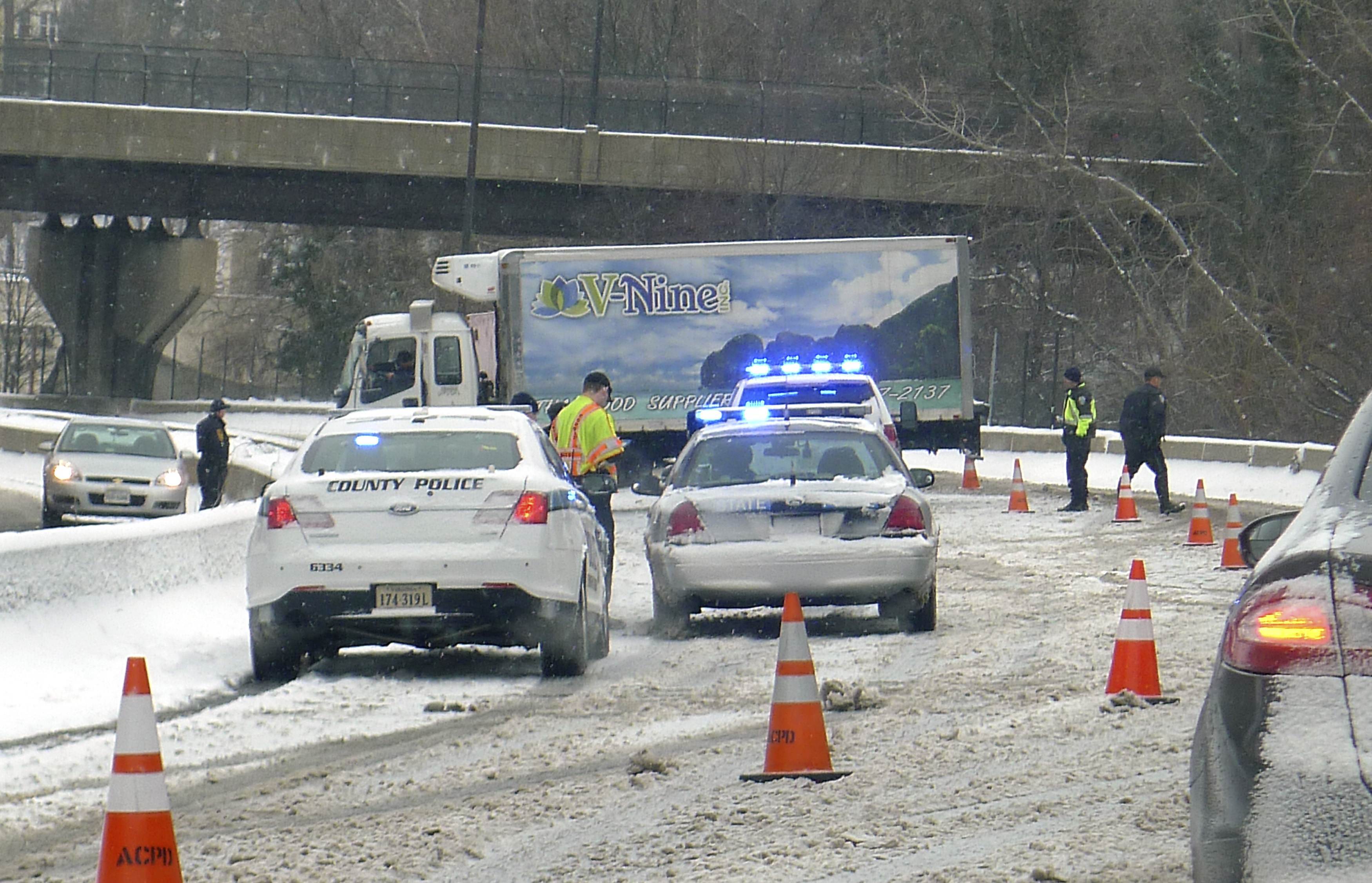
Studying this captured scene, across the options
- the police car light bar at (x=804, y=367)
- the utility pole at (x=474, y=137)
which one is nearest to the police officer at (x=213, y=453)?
the police car light bar at (x=804, y=367)

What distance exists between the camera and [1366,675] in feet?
12.3

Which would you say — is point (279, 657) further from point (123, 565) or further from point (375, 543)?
point (123, 565)

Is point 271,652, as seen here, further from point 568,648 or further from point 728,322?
point 728,322

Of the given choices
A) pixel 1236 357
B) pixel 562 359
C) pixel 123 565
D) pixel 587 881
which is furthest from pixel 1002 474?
pixel 587 881

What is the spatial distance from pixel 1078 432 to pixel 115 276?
40.5m

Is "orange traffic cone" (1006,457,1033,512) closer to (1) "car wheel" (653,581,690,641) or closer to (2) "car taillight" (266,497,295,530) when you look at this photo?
(1) "car wheel" (653,581,690,641)

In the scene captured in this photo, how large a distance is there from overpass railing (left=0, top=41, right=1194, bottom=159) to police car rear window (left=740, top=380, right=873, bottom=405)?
2796 centimetres

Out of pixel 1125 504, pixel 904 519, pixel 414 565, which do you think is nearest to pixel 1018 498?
pixel 1125 504

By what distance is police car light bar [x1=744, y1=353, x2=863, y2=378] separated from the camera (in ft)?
83.8

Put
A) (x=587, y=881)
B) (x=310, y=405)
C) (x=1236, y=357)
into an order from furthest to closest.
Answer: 1. (x=310, y=405)
2. (x=1236, y=357)
3. (x=587, y=881)

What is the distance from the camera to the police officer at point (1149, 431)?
23.4m

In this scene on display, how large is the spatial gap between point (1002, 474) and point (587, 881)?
2972 centimetres

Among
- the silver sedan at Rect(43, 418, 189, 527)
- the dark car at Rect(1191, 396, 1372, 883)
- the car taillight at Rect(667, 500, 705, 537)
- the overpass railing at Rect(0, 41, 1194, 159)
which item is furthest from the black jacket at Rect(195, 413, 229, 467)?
the dark car at Rect(1191, 396, 1372, 883)

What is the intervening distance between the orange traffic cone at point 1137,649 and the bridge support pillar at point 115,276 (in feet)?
170
